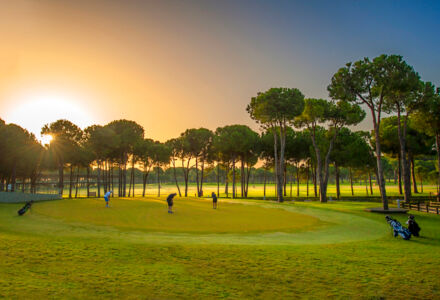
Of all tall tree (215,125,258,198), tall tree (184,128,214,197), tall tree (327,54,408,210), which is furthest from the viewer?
tall tree (184,128,214,197)

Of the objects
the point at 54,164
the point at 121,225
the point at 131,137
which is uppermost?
the point at 131,137

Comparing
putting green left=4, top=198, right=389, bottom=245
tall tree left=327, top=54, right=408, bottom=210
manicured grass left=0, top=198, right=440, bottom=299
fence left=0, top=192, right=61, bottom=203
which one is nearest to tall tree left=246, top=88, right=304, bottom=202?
tall tree left=327, top=54, right=408, bottom=210

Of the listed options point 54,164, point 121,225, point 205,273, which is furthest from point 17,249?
point 54,164

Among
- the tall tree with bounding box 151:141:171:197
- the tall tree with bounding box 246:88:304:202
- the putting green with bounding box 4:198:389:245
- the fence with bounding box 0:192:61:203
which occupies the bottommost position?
the putting green with bounding box 4:198:389:245

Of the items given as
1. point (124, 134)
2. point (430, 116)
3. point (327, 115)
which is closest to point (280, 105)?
point (327, 115)

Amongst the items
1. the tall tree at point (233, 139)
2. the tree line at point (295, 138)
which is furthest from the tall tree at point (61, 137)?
the tall tree at point (233, 139)

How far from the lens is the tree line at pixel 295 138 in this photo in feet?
111

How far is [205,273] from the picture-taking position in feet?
29.2

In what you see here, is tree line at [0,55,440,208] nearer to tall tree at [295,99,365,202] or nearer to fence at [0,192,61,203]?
tall tree at [295,99,365,202]

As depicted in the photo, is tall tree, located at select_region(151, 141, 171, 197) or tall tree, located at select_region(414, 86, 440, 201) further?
tall tree, located at select_region(151, 141, 171, 197)

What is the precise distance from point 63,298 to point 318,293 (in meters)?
6.20

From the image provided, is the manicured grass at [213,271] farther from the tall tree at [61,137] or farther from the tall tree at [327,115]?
the tall tree at [61,137]

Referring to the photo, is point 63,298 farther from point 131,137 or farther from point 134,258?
point 131,137

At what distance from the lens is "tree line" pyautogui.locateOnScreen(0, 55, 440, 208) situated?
111 ft
